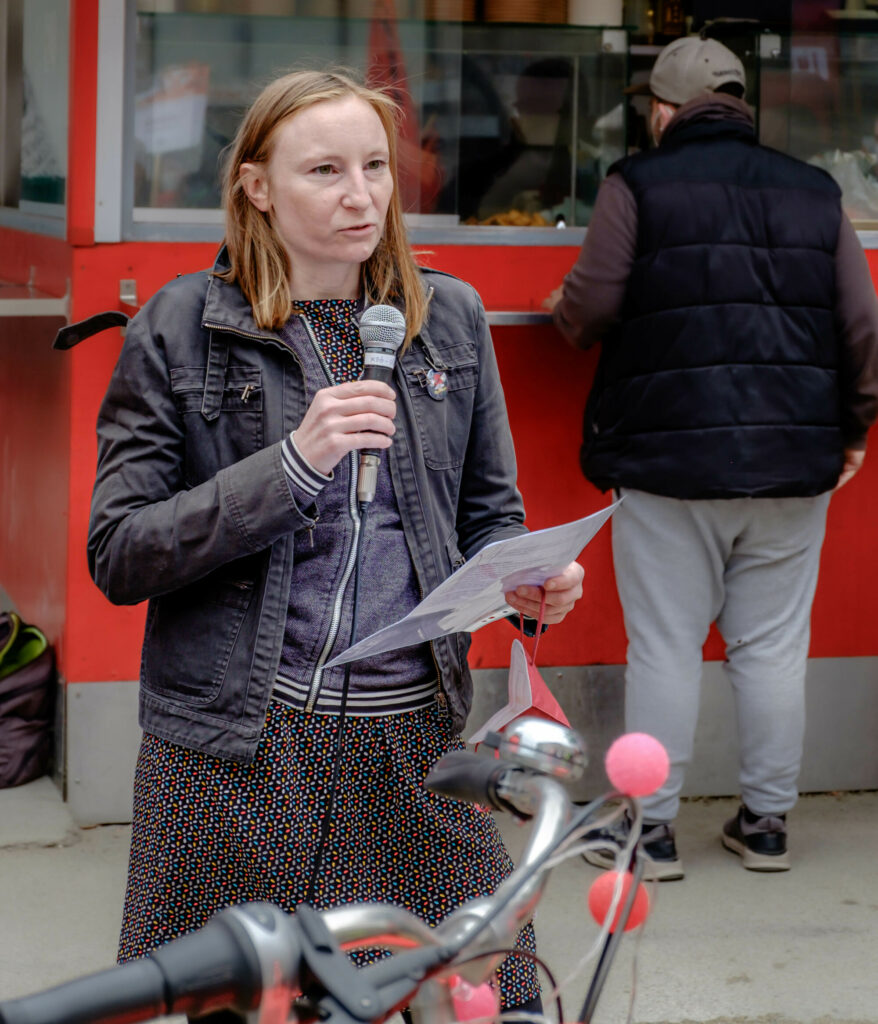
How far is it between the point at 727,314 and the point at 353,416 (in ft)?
7.66

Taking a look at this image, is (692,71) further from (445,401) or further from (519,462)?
(445,401)

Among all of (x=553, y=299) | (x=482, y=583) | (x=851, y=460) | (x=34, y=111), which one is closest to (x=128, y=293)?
(x=34, y=111)

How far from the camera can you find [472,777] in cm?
137

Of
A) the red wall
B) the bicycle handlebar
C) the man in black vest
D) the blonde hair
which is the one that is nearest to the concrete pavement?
the man in black vest

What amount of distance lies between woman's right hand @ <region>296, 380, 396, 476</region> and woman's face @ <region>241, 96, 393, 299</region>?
0.35m

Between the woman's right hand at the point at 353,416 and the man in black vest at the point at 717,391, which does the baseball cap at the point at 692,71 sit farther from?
the woman's right hand at the point at 353,416

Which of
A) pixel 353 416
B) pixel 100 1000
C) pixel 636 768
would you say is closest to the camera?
pixel 100 1000

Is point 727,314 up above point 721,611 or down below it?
above

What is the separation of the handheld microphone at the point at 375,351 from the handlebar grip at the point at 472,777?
0.71m

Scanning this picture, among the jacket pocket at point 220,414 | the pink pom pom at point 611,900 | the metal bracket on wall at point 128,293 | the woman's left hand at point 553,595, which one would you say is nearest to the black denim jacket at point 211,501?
the jacket pocket at point 220,414

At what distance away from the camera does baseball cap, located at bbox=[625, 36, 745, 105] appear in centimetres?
424

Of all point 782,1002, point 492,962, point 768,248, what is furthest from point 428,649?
point 768,248

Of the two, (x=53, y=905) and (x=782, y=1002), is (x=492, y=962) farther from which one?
(x=53, y=905)

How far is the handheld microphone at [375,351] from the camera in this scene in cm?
206
